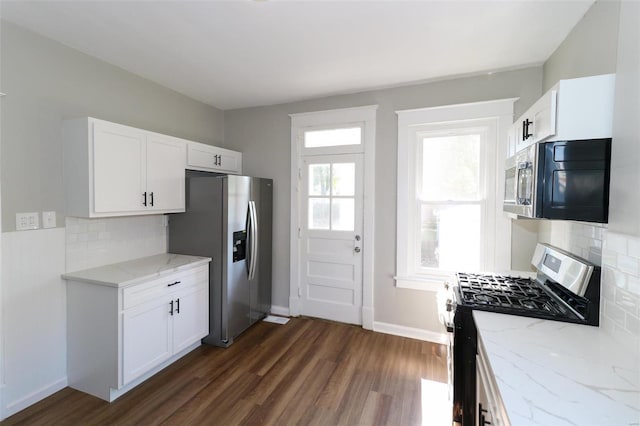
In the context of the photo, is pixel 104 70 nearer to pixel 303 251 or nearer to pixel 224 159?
pixel 224 159

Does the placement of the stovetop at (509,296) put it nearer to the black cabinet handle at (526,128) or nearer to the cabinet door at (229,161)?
the black cabinet handle at (526,128)

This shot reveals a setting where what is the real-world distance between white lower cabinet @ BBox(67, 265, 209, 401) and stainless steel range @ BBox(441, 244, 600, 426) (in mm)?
2238

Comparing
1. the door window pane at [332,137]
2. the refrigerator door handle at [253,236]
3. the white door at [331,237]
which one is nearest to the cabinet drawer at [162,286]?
the refrigerator door handle at [253,236]

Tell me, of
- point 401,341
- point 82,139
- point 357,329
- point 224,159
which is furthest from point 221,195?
point 401,341

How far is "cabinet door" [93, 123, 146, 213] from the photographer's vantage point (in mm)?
2201

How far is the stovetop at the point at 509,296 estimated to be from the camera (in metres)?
1.58

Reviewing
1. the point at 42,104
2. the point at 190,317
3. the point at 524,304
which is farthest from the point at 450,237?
the point at 42,104

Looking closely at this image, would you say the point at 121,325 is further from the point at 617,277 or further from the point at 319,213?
the point at 617,277

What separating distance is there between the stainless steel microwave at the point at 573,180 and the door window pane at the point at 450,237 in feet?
4.77

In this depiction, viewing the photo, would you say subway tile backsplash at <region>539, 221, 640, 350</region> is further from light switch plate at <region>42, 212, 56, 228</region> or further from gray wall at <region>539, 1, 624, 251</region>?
light switch plate at <region>42, 212, 56, 228</region>

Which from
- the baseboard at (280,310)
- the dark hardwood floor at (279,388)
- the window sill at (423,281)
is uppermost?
the window sill at (423,281)

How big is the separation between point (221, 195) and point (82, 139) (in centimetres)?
113

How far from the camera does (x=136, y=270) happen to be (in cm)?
242

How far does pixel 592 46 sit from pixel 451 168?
1334mm
